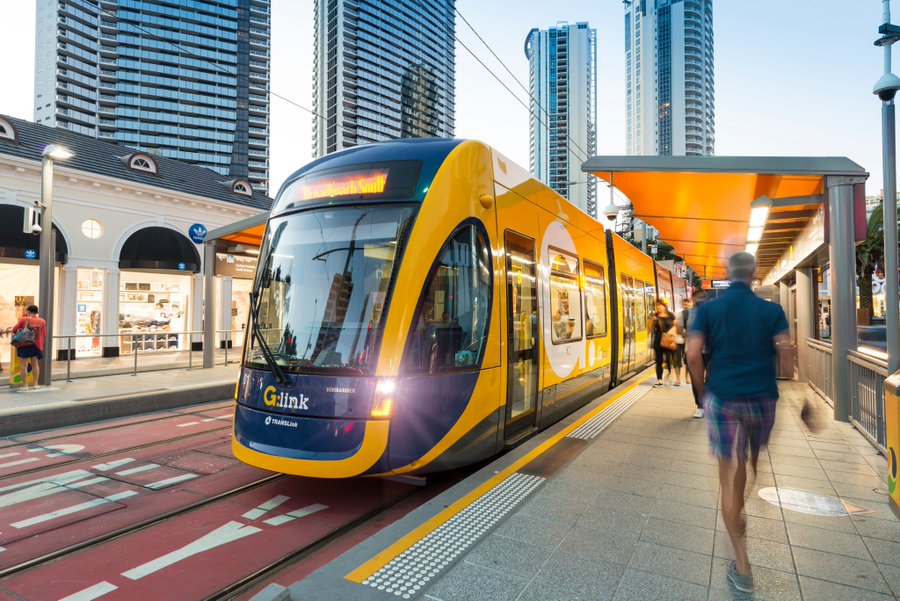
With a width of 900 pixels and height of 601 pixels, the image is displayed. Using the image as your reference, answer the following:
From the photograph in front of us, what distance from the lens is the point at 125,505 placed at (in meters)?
4.77

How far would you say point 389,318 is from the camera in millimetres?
4387

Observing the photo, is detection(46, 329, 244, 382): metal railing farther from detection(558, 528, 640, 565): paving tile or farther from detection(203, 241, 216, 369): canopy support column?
detection(558, 528, 640, 565): paving tile

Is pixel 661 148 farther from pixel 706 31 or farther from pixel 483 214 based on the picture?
pixel 483 214

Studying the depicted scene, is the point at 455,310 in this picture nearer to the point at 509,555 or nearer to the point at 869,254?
the point at 509,555

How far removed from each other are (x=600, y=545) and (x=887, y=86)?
6717 millimetres

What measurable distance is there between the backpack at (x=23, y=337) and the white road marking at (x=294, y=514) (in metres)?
8.91

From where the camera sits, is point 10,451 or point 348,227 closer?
point 348,227

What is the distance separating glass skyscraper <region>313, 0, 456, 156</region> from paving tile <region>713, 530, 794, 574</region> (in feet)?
400

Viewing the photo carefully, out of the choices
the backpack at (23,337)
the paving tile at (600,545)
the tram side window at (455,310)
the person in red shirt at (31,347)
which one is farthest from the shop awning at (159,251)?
the paving tile at (600,545)

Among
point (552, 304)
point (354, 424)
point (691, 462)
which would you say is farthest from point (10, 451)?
point (691, 462)

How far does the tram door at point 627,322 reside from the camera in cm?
1112

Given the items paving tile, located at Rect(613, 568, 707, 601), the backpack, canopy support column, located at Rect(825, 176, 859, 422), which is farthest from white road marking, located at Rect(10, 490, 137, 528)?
canopy support column, located at Rect(825, 176, 859, 422)

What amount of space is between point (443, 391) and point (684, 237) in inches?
498

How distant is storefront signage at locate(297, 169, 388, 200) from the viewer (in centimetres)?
490
